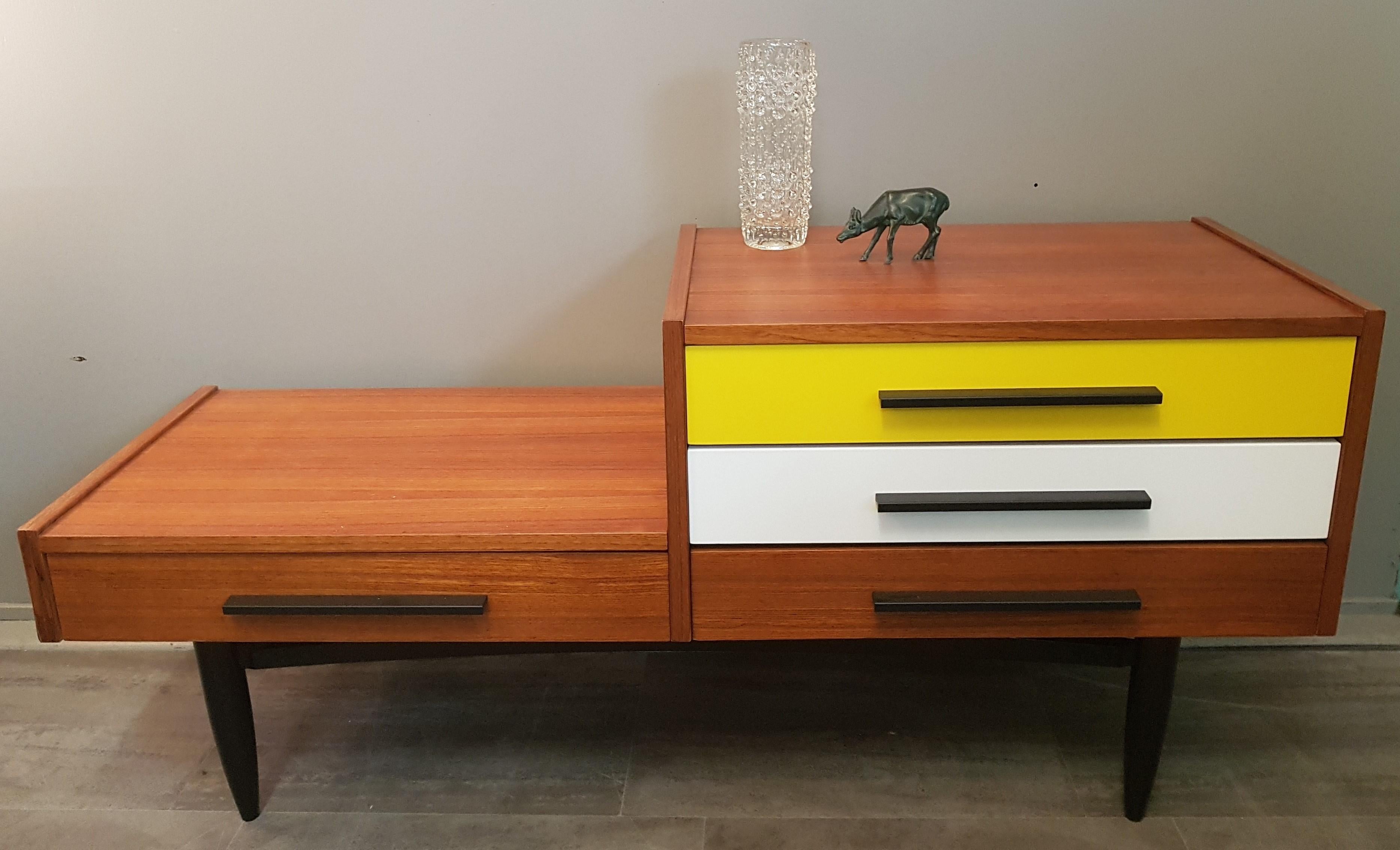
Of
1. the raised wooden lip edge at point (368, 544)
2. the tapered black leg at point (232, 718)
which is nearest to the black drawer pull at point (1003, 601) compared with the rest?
the raised wooden lip edge at point (368, 544)

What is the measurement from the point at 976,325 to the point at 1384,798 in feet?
3.10

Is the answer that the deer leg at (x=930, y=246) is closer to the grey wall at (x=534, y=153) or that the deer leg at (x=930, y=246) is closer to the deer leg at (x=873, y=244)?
the deer leg at (x=873, y=244)

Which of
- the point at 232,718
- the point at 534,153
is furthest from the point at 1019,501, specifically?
the point at 232,718

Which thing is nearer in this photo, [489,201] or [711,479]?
[711,479]

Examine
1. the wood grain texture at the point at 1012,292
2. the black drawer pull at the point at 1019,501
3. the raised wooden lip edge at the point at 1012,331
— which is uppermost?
the wood grain texture at the point at 1012,292

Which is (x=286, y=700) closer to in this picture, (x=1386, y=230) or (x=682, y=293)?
(x=682, y=293)

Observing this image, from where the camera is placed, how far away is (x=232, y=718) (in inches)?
58.9

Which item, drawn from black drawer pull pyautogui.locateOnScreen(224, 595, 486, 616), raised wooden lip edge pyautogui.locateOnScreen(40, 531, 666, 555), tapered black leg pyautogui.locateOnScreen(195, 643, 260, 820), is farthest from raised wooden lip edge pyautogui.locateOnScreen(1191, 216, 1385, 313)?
tapered black leg pyautogui.locateOnScreen(195, 643, 260, 820)

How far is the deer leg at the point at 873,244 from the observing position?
1435mm

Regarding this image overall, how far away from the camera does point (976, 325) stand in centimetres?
119

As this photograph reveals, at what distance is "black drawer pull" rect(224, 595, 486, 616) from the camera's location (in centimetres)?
131

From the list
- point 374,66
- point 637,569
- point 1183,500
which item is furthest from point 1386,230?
point 374,66

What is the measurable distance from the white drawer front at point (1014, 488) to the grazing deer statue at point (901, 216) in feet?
1.02

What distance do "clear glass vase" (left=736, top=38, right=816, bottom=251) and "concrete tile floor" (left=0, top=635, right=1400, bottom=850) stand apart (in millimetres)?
684
